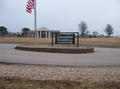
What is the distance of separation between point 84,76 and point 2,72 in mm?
3883

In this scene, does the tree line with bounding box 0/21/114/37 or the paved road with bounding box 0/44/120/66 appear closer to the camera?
the paved road with bounding box 0/44/120/66

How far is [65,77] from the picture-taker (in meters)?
5.61

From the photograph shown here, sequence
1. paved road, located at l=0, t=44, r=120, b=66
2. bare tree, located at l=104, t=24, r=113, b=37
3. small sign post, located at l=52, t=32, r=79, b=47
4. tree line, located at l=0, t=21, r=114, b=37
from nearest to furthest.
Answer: paved road, located at l=0, t=44, r=120, b=66, small sign post, located at l=52, t=32, r=79, b=47, tree line, located at l=0, t=21, r=114, b=37, bare tree, located at l=104, t=24, r=113, b=37

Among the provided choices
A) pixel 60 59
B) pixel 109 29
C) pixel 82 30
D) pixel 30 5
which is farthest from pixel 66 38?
pixel 109 29

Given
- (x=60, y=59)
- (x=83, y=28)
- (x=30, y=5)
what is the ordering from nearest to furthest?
(x=60, y=59), (x=30, y=5), (x=83, y=28)

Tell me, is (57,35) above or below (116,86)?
above

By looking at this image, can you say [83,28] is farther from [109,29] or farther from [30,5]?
[30,5]

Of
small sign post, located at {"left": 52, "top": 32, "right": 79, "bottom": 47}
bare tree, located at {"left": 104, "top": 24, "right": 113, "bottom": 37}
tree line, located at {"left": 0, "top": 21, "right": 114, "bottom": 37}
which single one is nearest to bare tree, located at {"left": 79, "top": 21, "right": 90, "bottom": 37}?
Answer: tree line, located at {"left": 0, "top": 21, "right": 114, "bottom": 37}

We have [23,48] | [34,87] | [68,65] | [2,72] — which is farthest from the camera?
[23,48]

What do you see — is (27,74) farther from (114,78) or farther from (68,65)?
(114,78)

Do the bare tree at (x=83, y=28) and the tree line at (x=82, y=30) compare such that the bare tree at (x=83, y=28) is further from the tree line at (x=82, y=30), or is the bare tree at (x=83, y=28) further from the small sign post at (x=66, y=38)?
the small sign post at (x=66, y=38)

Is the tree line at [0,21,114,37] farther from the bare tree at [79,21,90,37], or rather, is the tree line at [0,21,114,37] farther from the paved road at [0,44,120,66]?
the paved road at [0,44,120,66]

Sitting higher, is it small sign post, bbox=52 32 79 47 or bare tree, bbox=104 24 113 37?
bare tree, bbox=104 24 113 37

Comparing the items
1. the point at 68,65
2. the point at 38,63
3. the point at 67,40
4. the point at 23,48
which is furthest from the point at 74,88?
the point at 67,40
